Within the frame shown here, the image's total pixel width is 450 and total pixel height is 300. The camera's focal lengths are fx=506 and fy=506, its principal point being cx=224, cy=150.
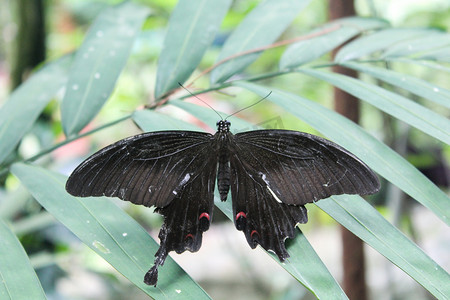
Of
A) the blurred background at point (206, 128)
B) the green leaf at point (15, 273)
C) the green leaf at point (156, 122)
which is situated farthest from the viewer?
the blurred background at point (206, 128)

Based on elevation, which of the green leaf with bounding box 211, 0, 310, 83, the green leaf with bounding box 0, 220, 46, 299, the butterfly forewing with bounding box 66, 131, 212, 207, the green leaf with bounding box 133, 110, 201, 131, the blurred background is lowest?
the blurred background

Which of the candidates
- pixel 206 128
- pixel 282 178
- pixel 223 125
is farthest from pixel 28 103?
pixel 206 128

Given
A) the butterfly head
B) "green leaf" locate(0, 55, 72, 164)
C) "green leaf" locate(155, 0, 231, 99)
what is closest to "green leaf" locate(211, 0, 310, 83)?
"green leaf" locate(155, 0, 231, 99)

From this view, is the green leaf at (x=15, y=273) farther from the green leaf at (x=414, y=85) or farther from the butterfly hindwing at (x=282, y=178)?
the green leaf at (x=414, y=85)

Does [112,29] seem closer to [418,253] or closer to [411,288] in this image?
[418,253]

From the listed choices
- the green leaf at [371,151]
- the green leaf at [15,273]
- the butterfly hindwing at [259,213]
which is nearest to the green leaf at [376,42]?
the green leaf at [371,151]

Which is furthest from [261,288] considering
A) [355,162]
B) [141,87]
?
[355,162]

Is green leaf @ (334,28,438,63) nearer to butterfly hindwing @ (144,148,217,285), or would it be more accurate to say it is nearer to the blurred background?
the blurred background
